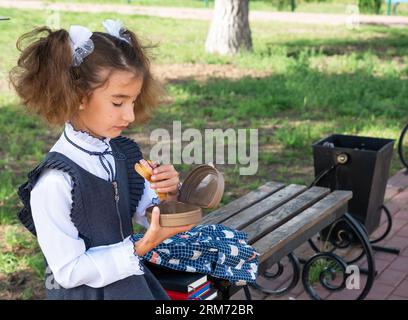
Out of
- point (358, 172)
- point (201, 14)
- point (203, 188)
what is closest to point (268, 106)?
point (358, 172)

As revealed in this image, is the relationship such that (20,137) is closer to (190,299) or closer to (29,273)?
(29,273)

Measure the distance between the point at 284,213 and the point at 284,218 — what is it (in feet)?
0.24

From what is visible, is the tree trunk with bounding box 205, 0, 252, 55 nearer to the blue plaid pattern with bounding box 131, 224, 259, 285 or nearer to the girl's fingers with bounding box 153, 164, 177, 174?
the blue plaid pattern with bounding box 131, 224, 259, 285

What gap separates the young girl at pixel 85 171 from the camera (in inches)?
82.0

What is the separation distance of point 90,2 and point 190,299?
17914mm

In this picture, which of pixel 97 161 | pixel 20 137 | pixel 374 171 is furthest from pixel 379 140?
pixel 20 137

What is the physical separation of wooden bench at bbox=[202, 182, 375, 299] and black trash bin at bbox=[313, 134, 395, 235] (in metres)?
0.20

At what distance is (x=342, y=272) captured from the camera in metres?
4.01

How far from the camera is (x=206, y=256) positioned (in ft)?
8.66

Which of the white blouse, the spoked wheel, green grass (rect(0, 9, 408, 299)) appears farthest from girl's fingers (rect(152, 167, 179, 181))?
the spoked wheel

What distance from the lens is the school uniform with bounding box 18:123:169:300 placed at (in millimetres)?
2076

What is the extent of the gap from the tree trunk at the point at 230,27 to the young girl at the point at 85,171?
29.2 feet

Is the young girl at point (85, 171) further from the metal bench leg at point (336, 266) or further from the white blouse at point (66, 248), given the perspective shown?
the metal bench leg at point (336, 266)

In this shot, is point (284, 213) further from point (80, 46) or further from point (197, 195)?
point (80, 46)
